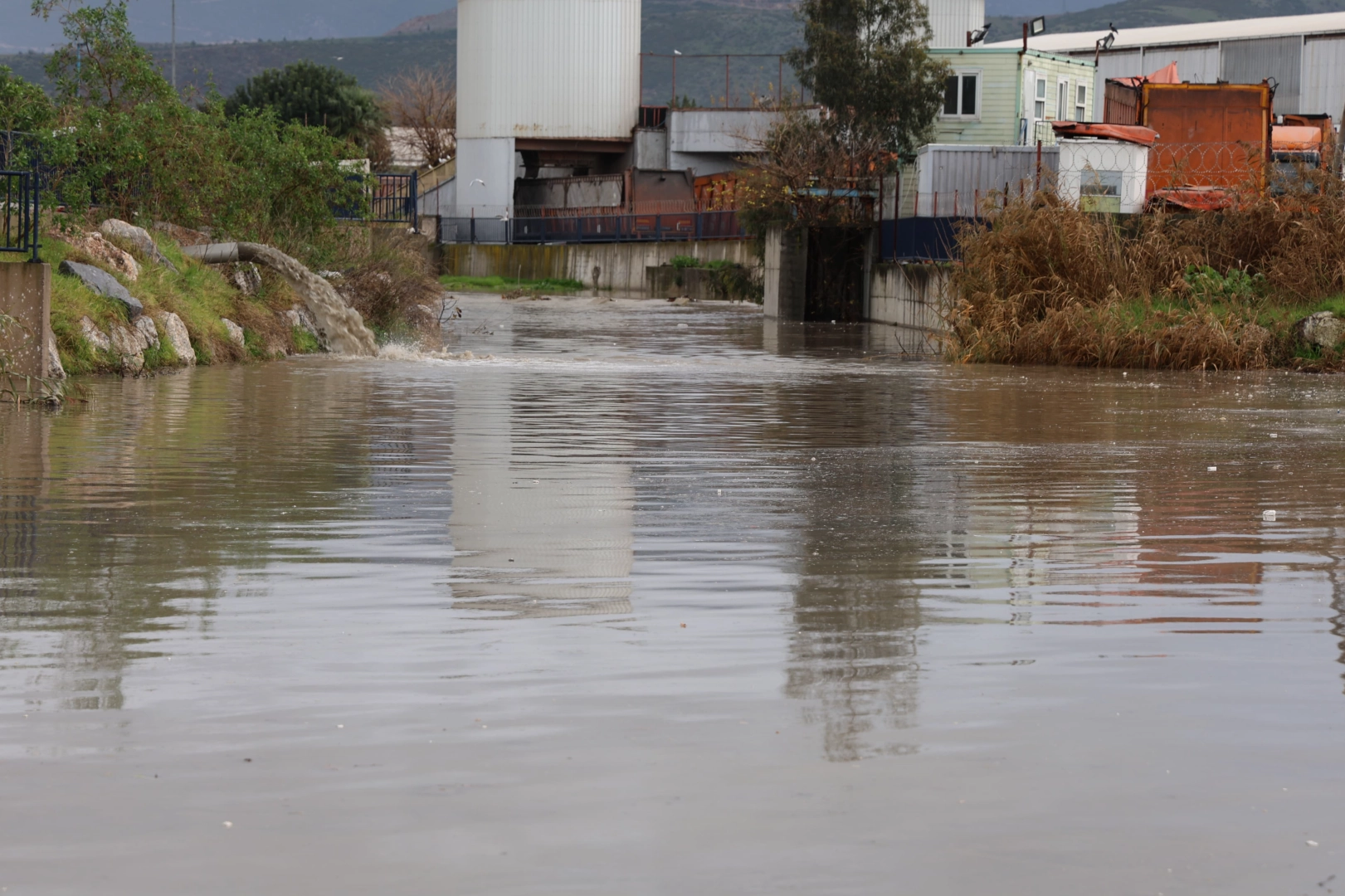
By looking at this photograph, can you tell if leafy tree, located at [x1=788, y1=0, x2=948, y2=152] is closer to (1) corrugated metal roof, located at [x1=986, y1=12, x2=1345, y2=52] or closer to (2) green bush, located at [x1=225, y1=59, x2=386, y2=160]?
(1) corrugated metal roof, located at [x1=986, y1=12, x2=1345, y2=52]

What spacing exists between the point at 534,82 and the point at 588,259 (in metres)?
14.3

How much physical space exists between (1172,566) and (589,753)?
13.6ft

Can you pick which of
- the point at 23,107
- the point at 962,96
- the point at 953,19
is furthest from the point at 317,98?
the point at 23,107

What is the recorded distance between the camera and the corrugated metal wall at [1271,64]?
6712 cm

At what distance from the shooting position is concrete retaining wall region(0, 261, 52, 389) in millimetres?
17438

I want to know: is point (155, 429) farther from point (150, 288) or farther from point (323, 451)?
point (150, 288)

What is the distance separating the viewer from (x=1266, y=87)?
1708 inches

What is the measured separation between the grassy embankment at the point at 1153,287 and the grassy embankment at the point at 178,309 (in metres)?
10.5

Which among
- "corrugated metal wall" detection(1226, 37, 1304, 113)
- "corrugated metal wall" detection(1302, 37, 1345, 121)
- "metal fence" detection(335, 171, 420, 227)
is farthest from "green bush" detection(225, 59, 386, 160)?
"corrugated metal wall" detection(1302, 37, 1345, 121)

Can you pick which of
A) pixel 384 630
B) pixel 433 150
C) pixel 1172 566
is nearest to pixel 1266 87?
pixel 1172 566

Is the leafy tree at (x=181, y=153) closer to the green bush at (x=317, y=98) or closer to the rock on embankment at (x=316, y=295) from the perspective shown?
the rock on embankment at (x=316, y=295)

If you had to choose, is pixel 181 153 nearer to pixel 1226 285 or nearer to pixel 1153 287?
pixel 1153 287

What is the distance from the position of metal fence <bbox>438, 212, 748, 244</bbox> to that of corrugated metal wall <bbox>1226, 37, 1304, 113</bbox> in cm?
1997

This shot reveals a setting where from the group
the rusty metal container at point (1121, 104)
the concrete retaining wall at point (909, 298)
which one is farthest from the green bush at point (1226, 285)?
the rusty metal container at point (1121, 104)
